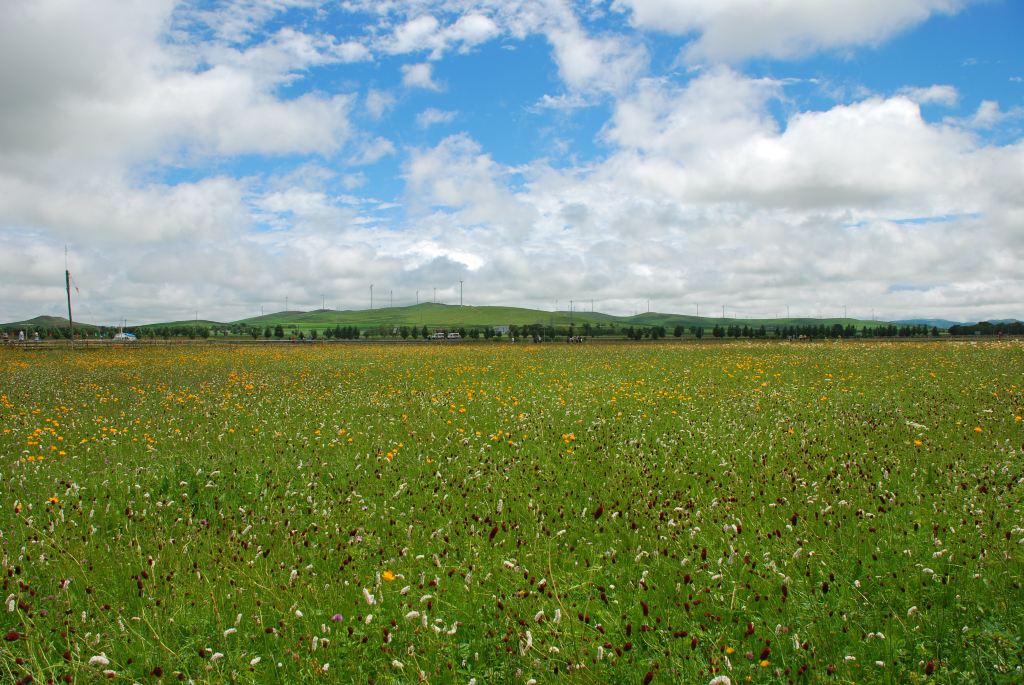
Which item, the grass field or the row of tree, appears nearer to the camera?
the grass field

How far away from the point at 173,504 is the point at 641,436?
734 cm

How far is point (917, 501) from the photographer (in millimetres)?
6996

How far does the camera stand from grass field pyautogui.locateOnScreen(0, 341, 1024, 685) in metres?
4.19

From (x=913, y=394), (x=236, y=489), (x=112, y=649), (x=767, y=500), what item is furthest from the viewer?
(x=913, y=394)

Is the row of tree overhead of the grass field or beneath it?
overhead

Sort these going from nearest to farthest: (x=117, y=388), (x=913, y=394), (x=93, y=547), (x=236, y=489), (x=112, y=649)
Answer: (x=112, y=649)
(x=93, y=547)
(x=236, y=489)
(x=913, y=394)
(x=117, y=388)

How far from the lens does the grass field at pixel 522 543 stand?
4.19 meters

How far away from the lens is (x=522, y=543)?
6.18 meters

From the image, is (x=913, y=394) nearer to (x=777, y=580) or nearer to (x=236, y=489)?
(x=777, y=580)

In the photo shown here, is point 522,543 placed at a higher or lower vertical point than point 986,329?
lower

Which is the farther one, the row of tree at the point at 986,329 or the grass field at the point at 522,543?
the row of tree at the point at 986,329

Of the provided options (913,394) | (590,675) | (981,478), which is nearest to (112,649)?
(590,675)

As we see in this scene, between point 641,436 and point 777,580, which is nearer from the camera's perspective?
point 777,580

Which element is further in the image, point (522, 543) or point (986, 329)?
point (986, 329)
